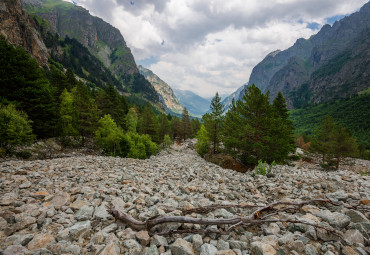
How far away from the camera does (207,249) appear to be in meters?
2.99

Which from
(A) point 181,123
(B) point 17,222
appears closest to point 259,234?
(B) point 17,222

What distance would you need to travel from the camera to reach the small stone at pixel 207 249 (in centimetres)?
293

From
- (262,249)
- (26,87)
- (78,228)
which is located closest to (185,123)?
(26,87)

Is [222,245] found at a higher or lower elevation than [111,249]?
higher

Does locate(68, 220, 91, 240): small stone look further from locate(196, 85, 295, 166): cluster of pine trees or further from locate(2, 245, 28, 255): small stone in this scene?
locate(196, 85, 295, 166): cluster of pine trees

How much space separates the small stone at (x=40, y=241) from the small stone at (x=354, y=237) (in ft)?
19.6

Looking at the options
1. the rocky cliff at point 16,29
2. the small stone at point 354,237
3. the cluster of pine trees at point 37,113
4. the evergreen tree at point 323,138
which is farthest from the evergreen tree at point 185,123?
the rocky cliff at point 16,29

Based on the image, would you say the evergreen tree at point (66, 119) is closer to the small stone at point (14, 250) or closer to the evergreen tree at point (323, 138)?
the small stone at point (14, 250)

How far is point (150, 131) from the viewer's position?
46969mm

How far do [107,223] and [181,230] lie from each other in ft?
6.88

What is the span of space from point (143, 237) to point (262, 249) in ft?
7.94

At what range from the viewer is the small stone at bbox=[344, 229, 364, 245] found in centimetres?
296

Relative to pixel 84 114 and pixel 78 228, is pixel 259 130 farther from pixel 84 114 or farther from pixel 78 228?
pixel 84 114

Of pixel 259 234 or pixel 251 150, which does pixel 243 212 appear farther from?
pixel 251 150
